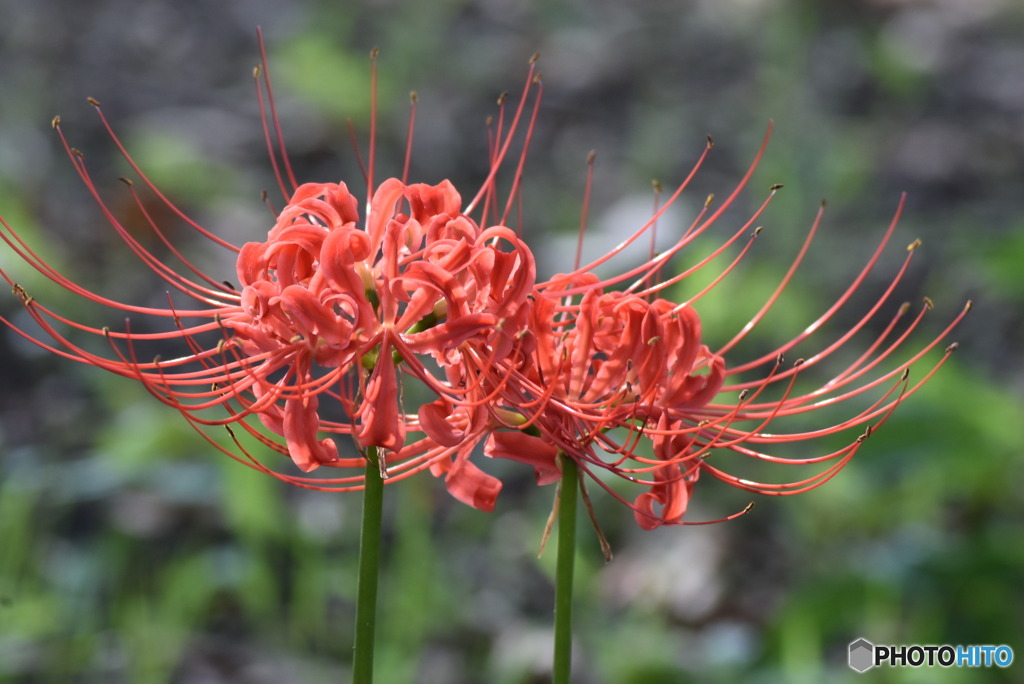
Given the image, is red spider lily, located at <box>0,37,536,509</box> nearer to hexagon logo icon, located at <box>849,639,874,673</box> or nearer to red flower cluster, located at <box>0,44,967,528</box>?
red flower cluster, located at <box>0,44,967,528</box>

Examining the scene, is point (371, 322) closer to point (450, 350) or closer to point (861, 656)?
point (450, 350)

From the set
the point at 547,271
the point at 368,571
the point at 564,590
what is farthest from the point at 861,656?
the point at 547,271

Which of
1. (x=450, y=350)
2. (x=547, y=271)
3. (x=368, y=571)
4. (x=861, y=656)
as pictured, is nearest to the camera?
(x=368, y=571)

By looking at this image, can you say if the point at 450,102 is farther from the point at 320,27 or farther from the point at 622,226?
the point at 622,226

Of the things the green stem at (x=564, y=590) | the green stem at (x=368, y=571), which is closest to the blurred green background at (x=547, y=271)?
the green stem at (x=564, y=590)

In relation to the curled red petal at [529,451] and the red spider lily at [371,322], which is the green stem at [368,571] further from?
the curled red petal at [529,451]

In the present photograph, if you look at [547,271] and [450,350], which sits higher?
[547,271]
